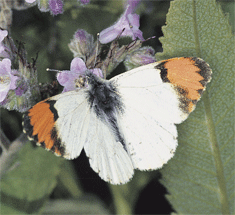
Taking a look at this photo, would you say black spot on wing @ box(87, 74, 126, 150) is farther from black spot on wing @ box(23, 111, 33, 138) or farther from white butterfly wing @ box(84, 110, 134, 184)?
black spot on wing @ box(23, 111, 33, 138)

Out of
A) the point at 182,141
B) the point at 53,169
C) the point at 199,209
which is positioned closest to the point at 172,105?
the point at 182,141

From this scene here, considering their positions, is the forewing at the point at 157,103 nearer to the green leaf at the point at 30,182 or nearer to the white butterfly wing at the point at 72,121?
the white butterfly wing at the point at 72,121

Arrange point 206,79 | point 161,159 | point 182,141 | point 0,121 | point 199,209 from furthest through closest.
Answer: point 0,121
point 199,209
point 182,141
point 161,159
point 206,79

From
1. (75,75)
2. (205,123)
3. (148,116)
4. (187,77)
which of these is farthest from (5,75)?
(205,123)

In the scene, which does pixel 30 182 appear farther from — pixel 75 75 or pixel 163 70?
pixel 163 70

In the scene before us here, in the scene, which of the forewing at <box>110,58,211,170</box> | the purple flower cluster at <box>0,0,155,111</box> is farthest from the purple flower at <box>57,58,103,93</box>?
the forewing at <box>110,58,211,170</box>

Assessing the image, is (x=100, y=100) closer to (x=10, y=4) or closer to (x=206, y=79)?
(x=206, y=79)
